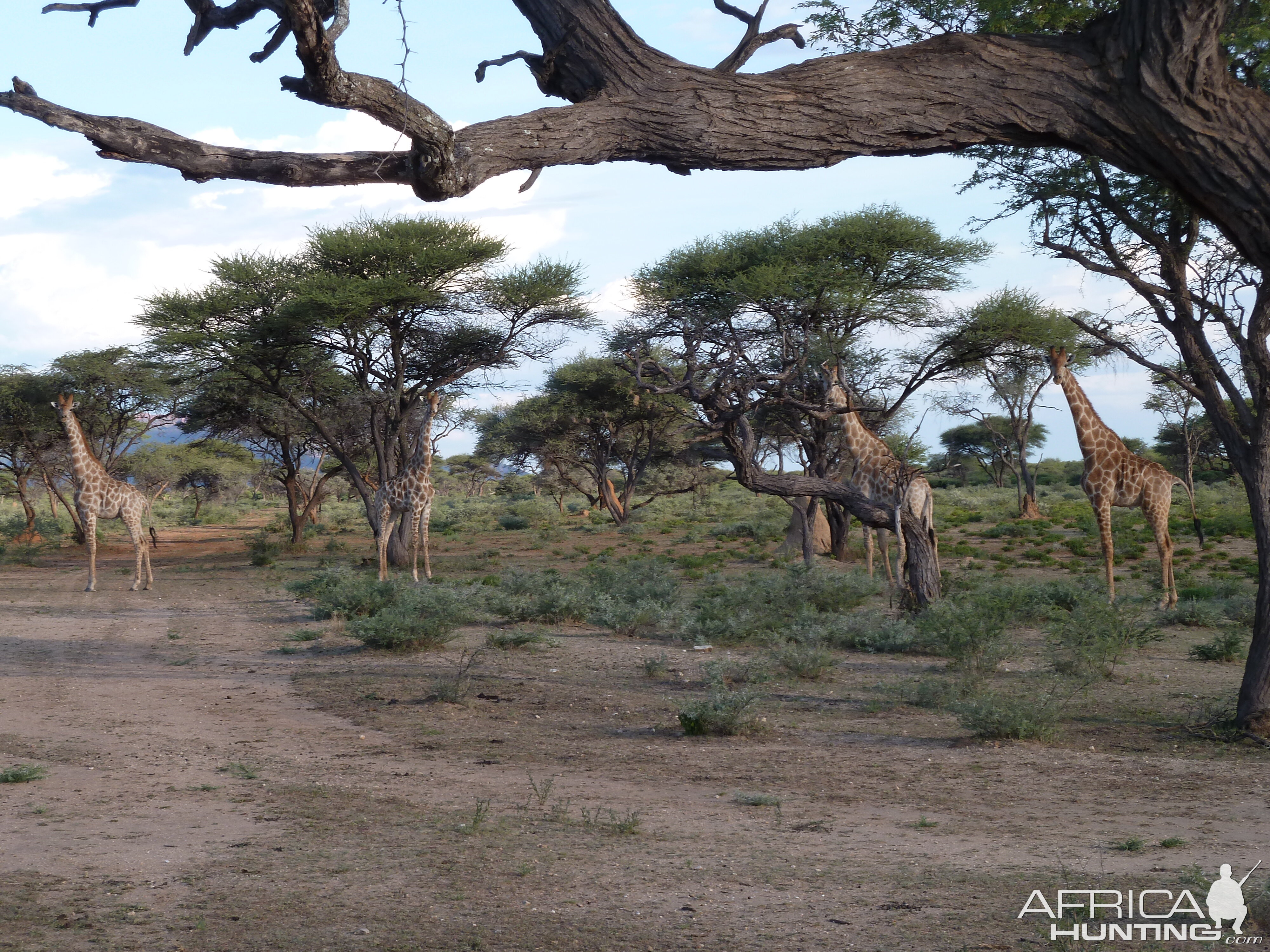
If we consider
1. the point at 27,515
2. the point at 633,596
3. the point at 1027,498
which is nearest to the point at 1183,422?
the point at 1027,498

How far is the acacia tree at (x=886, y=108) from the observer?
3.74 m

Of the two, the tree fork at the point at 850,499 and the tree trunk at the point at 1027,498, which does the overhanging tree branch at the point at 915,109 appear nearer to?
the tree fork at the point at 850,499

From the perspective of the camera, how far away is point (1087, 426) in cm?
1470

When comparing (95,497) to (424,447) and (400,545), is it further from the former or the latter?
(424,447)

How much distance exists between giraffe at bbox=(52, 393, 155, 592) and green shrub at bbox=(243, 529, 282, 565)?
3.50 meters

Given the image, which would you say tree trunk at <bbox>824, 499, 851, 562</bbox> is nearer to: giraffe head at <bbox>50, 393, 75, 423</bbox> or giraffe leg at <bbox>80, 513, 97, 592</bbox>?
giraffe leg at <bbox>80, 513, 97, 592</bbox>

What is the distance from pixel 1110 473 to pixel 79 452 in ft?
52.0

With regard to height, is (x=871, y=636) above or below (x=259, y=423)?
below

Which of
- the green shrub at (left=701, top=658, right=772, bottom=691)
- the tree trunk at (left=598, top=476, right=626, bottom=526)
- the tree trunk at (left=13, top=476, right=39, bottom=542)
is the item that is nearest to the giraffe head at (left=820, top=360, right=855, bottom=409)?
the green shrub at (left=701, top=658, right=772, bottom=691)

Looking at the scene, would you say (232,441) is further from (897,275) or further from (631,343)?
(897,275)

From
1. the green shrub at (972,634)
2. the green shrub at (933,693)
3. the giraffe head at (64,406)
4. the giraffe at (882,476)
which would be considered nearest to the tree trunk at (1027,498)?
the giraffe at (882,476)

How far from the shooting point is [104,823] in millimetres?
5129

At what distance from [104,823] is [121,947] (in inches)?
69.8

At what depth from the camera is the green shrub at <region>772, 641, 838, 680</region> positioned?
9273 millimetres
